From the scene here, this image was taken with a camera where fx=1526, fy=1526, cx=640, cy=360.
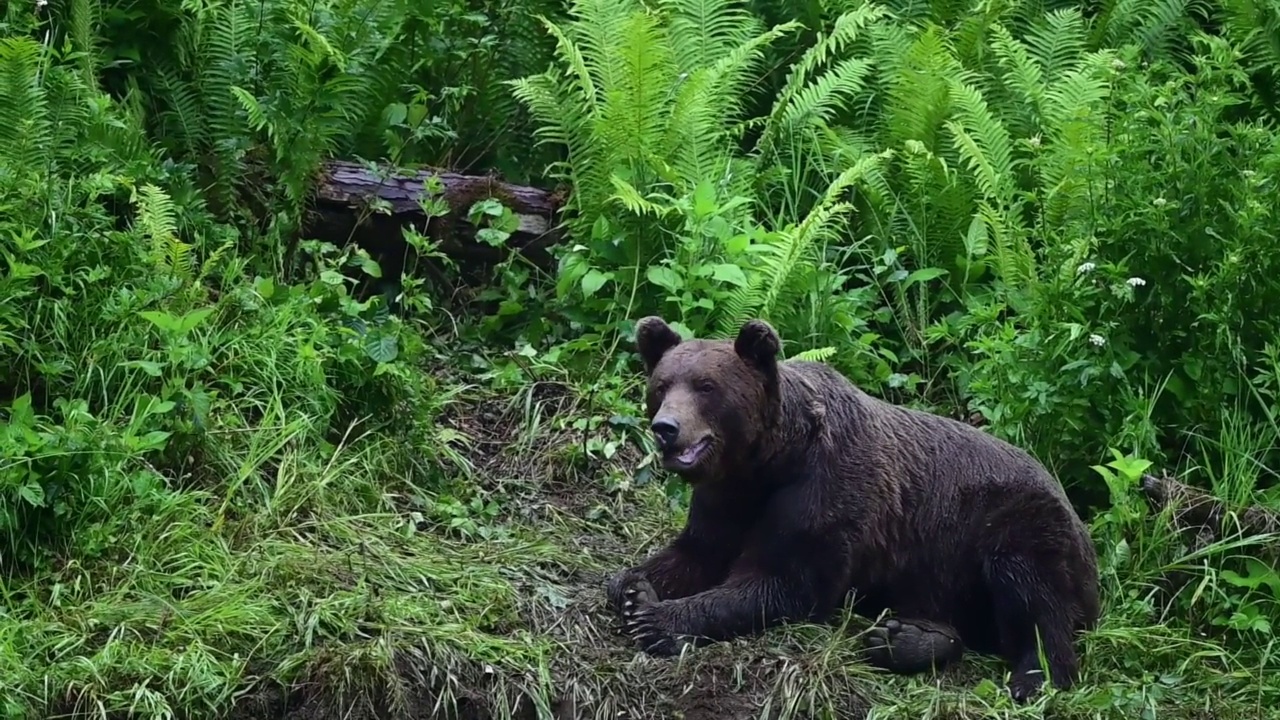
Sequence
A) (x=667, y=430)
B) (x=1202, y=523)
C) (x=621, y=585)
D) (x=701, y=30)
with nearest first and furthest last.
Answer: (x=667, y=430)
(x=621, y=585)
(x=1202, y=523)
(x=701, y=30)

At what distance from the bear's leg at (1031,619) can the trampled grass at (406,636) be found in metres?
0.12

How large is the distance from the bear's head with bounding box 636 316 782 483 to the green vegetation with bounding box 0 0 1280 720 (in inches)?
30.2

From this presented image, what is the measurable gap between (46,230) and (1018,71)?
230 inches

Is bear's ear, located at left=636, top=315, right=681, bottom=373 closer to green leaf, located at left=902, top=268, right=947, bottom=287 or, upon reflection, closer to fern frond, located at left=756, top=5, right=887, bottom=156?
green leaf, located at left=902, top=268, right=947, bottom=287

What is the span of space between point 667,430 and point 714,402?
11.2 inches

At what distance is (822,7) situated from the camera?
34.3 feet

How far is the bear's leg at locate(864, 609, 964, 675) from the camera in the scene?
6.10 m

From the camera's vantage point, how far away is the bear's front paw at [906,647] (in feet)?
20.0

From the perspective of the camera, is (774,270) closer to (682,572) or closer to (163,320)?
(682,572)

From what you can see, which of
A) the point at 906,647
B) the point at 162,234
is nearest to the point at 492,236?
the point at 162,234

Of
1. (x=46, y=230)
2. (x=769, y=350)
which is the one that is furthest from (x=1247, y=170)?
(x=46, y=230)

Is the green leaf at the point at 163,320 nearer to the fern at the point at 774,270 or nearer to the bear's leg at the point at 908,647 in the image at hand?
the fern at the point at 774,270

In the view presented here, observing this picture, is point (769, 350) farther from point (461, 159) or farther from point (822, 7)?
point (822, 7)

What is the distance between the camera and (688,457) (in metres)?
5.82
